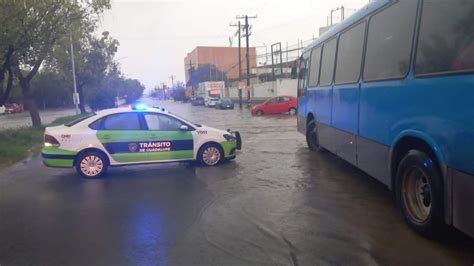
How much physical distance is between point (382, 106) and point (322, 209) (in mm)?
1752

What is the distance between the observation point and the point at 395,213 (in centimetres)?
593

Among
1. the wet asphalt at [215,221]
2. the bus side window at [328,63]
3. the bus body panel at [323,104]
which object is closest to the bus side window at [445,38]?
the wet asphalt at [215,221]

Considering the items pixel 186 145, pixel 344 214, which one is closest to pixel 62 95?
pixel 186 145

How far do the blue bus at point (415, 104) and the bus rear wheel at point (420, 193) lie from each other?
0.01 meters

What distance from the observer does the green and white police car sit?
9.08 metres

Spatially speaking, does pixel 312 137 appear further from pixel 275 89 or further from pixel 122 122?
pixel 275 89

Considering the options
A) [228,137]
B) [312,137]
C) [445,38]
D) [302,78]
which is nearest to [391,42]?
[445,38]

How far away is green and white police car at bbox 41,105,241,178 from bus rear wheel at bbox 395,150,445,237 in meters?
5.57

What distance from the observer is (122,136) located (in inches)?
368

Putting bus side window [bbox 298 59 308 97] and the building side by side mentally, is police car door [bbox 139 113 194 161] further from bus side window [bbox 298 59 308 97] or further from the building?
the building

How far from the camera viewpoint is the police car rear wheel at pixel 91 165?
9164 mm

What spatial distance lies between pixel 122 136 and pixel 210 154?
2160 mm

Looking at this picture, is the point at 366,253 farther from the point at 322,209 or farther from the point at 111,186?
the point at 111,186

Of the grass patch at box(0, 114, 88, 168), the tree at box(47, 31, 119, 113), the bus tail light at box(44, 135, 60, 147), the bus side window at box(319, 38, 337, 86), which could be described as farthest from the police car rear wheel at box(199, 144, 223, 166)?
the tree at box(47, 31, 119, 113)
